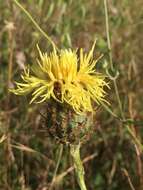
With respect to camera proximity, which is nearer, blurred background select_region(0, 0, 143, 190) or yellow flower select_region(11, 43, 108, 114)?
yellow flower select_region(11, 43, 108, 114)

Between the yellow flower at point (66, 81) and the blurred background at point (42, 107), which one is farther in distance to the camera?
the blurred background at point (42, 107)

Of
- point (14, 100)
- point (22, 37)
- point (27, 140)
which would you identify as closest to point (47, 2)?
point (22, 37)

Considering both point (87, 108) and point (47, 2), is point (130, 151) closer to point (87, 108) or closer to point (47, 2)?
point (47, 2)

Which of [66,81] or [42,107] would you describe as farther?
[42,107]
